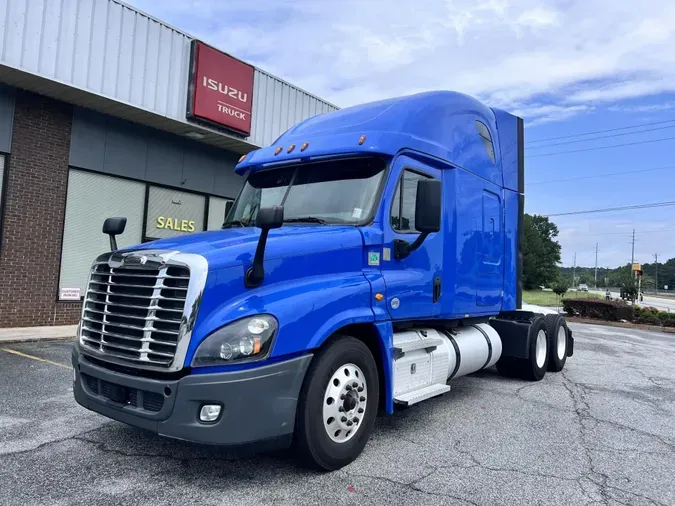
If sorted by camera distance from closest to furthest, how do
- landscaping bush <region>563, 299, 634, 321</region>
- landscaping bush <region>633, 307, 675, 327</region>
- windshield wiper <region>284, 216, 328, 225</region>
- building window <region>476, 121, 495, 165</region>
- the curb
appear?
windshield wiper <region>284, 216, 328, 225</region>
building window <region>476, 121, 495, 165</region>
the curb
landscaping bush <region>633, 307, 675, 327</region>
landscaping bush <region>563, 299, 634, 321</region>

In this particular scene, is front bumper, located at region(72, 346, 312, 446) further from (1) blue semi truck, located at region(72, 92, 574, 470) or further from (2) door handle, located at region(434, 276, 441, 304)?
(2) door handle, located at region(434, 276, 441, 304)

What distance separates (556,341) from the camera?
8.35m

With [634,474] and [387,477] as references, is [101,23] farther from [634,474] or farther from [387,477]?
[634,474]

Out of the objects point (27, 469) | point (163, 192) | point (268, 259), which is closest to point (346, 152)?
point (268, 259)

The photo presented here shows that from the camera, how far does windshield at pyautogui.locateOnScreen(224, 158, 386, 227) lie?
4.58m

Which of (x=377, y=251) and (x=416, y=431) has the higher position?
(x=377, y=251)

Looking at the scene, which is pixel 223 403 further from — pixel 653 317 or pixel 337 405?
pixel 653 317

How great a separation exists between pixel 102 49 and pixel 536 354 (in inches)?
405

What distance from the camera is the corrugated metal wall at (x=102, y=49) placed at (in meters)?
9.59

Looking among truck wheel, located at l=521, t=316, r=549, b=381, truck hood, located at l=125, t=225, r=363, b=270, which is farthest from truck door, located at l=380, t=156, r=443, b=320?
truck wheel, located at l=521, t=316, r=549, b=381

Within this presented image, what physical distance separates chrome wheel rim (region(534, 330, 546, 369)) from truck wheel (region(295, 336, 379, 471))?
435 centimetres

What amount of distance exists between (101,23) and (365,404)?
1028cm

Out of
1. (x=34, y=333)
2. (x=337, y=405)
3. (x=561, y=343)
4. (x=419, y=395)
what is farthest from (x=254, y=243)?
(x=34, y=333)

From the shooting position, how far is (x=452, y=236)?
554 centimetres
